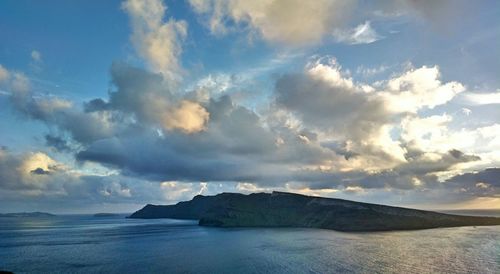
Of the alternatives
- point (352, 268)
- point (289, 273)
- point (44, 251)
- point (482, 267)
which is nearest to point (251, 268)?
point (289, 273)

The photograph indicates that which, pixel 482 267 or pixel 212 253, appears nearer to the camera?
pixel 482 267

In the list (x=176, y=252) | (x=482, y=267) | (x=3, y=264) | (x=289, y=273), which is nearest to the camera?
(x=289, y=273)

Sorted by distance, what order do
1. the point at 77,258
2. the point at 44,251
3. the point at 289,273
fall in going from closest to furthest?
the point at 289,273 < the point at 77,258 < the point at 44,251

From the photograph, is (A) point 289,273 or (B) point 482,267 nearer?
(A) point 289,273

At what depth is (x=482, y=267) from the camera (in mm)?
124312

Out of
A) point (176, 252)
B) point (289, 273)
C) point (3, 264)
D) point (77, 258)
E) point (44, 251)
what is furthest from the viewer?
point (44, 251)

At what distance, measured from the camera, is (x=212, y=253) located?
163 m

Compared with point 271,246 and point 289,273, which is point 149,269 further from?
point 271,246

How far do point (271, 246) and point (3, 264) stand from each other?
112 metres

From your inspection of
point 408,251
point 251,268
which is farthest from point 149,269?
point 408,251

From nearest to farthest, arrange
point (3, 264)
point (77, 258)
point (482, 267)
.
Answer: point (482, 267)
point (3, 264)
point (77, 258)

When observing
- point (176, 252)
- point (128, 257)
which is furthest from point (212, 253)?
point (128, 257)

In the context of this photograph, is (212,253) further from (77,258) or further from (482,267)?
(482,267)

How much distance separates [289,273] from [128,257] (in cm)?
7494
